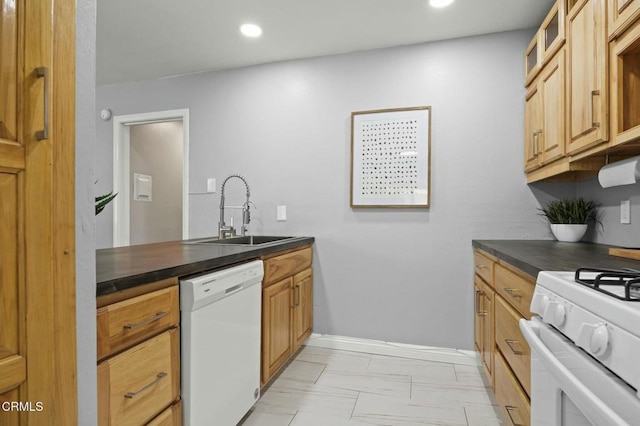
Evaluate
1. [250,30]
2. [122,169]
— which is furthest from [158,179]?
[250,30]

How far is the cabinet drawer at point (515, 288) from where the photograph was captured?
1290mm

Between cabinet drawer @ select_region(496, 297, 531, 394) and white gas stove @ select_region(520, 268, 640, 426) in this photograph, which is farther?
cabinet drawer @ select_region(496, 297, 531, 394)

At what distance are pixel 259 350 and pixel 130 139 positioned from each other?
288 cm

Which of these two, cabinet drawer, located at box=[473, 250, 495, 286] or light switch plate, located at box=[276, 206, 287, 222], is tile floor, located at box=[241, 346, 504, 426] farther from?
light switch plate, located at box=[276, 206, 287, 222]

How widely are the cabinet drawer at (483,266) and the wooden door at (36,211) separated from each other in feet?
6.17

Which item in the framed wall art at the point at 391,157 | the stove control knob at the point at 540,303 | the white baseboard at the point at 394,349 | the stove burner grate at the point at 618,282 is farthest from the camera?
the framed wall art at the point at 391,157

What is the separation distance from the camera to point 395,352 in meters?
2.58

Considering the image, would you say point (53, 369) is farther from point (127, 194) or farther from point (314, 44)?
point (127, 194)

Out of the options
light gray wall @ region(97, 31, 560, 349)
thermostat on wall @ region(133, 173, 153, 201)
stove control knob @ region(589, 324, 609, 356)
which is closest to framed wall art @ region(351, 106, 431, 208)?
light gray wall @ region(97, 31, 560, 349)

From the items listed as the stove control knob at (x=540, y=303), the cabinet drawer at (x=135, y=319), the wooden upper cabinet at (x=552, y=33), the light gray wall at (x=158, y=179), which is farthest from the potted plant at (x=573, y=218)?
the light gray wall at (x=158, y=179)

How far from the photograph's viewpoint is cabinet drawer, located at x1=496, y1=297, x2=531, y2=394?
129cm

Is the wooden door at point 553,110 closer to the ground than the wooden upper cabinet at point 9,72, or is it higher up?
higher up

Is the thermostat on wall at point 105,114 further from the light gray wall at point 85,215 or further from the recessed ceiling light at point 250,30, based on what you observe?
the light gray wall at point 85,215

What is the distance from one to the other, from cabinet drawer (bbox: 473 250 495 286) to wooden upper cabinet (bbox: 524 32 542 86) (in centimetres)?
121
